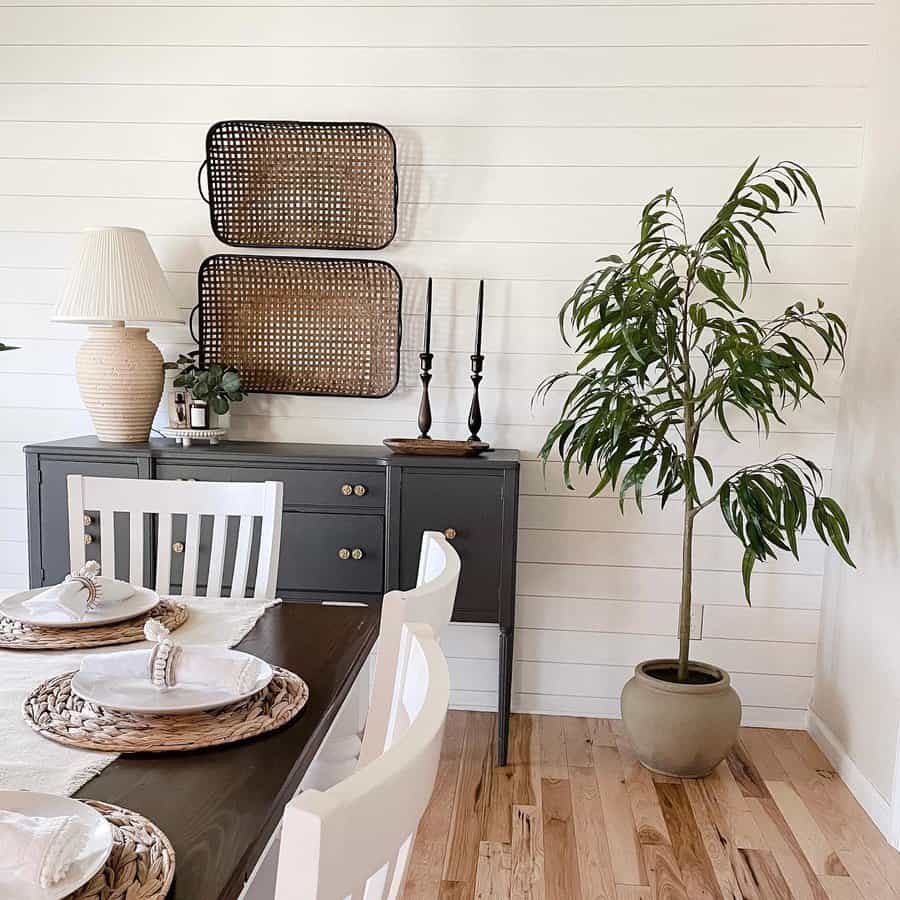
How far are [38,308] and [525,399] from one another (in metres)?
1.70

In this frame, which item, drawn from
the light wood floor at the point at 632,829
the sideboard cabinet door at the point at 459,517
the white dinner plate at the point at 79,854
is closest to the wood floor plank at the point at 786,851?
the light wood floor at the point at 632,829

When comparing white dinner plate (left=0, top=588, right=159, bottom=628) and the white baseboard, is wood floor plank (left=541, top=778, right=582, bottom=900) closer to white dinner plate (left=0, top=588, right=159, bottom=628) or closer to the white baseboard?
the white baseboard

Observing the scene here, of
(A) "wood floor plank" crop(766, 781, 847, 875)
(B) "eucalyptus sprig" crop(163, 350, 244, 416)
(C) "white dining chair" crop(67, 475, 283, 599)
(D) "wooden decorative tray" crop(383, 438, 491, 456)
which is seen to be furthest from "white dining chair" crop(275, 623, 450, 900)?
(B) "eucalyptus sprig" crop(163, 350, 244, 416)

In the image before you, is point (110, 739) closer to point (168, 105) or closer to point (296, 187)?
point (296, 187)

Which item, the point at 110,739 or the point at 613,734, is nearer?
the point at 110,739

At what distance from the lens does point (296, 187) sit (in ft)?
10.2

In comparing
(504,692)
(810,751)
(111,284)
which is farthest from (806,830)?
(111,284)

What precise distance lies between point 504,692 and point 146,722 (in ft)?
6.08

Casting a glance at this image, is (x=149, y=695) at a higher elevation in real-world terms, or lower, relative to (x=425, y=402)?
lower

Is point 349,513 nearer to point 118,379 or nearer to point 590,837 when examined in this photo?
point 118,379

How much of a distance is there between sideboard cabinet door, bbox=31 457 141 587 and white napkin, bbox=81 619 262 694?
1619mm

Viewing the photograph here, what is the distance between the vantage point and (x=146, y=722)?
117 cm

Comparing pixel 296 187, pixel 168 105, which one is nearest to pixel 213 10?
pixel 168 105

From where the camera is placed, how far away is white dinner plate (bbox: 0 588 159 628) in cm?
152
